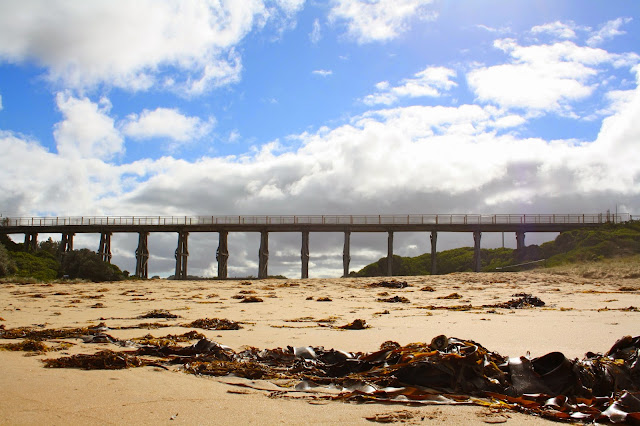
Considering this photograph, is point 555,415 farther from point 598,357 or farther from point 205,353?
point 205,353

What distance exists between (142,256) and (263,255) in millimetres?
9559

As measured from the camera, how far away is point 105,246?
40656mm

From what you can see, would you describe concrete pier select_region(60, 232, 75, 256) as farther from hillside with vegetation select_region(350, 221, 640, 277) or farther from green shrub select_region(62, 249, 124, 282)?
hillside with vegetation select_region(350, 221, 640, 277)

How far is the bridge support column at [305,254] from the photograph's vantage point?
3691 cm

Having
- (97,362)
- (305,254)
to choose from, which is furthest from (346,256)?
(97,362)

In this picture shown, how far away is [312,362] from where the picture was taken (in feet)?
15.8

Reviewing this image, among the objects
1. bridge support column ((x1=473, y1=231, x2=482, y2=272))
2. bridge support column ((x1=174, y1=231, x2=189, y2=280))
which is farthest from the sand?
bridge support column ((x1=174, y1=231, x2=189, y2=280))

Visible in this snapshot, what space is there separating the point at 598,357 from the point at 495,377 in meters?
1.16

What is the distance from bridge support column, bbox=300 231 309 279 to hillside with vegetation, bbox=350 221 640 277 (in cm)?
356

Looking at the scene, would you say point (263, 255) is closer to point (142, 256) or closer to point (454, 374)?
point (142, 256)

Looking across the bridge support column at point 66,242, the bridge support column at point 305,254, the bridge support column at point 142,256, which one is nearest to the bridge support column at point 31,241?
the bridge support column at point 66,242

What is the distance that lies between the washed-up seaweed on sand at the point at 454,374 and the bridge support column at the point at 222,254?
33522mm

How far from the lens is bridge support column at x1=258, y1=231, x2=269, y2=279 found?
3809 cm

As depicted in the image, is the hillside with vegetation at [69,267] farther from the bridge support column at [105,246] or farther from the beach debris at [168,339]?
the beach debris at [168,339]
